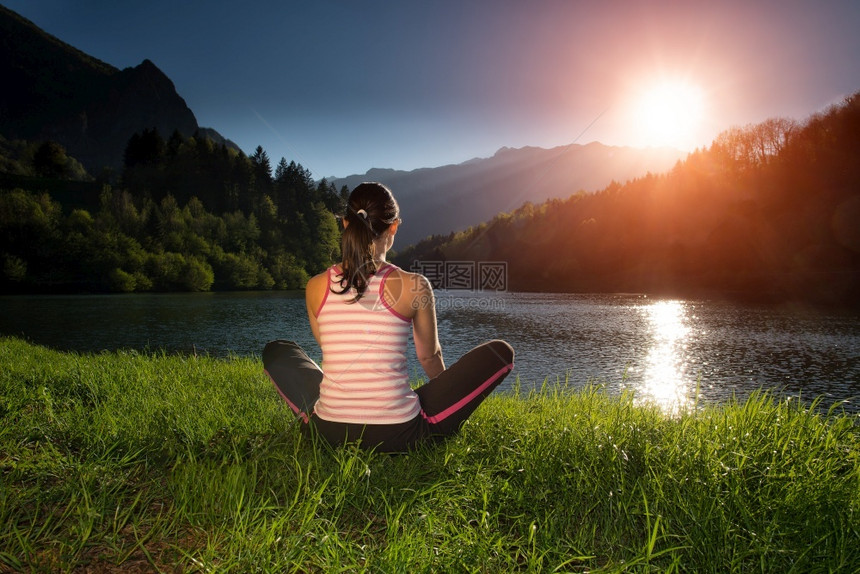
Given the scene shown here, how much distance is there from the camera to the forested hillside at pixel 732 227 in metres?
76.9

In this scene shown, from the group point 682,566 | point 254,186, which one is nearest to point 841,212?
point 682,566

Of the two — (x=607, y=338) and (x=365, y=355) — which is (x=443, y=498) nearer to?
(x=365, y=355)

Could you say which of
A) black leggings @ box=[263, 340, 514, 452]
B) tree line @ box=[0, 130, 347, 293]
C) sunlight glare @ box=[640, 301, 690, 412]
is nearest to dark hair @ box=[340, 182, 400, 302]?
black leggings @ box=[263, 340, 514, 452]

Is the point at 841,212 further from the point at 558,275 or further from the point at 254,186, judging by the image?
the point at 254,186

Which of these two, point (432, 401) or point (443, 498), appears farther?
point (432, 401)

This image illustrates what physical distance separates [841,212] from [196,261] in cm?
10418

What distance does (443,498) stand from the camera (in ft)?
9.77

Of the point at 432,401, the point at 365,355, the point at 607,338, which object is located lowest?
the point at 607,338

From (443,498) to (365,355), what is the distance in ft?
3.23

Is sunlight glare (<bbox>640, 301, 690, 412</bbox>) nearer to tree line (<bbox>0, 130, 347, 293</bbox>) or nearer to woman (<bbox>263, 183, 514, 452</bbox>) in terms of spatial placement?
woman (<bbox>263, 183, 514, 452</bbox>)

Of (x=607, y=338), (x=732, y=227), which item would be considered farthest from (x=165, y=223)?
(x=732, y=227)

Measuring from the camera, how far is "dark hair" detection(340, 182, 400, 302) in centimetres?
312

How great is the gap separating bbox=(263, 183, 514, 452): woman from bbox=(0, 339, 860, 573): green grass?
22 cm

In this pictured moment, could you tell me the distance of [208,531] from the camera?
2.61m
